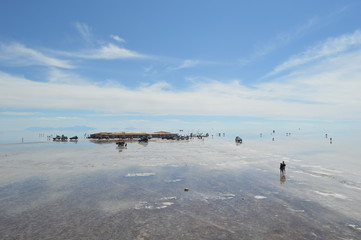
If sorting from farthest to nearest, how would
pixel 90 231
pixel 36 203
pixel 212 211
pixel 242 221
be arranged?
pixel 36 203, pixel 212 211, pixel 242 221, pixel 90 231

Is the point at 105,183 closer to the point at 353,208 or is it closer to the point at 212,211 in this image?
the point at 212,211

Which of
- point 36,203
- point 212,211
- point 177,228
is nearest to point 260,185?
point 212,211

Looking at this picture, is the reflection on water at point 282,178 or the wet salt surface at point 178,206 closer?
the wet salt surface at point 178,206

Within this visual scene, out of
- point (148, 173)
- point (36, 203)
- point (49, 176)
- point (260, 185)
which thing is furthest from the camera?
point (148, 173)

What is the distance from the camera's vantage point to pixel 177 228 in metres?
15.1

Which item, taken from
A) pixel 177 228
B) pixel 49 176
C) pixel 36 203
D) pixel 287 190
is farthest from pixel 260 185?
pixel 49 176

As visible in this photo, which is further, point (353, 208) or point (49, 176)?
point (49, 176)

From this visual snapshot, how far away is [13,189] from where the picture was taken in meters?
24.3

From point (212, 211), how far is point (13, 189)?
828 inches

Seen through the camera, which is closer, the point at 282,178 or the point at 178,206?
the point at 178,206

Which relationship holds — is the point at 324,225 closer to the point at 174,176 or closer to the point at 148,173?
the point at 174,176

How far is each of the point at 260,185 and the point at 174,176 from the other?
10950 millimetres

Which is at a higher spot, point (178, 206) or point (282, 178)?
point (282, 178)

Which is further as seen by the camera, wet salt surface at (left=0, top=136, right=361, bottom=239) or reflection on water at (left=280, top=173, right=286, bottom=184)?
reflection on water at (left=280, top=173, right=286, bottom=184)
